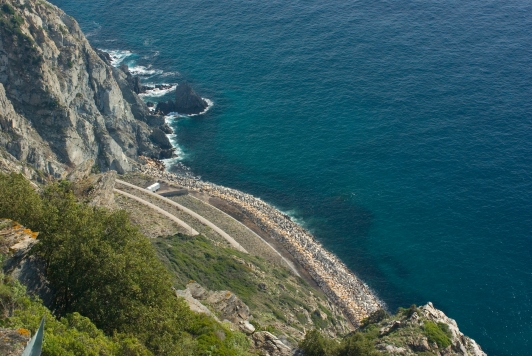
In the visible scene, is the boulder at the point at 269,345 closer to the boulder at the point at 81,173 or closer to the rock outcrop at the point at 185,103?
the boulder at the point at 81,173

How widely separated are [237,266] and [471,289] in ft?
138

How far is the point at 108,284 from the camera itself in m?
45.4

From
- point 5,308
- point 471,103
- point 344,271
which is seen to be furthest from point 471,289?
point 5,308

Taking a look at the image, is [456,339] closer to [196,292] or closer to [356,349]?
[356,349]

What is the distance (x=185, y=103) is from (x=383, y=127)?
51996mm

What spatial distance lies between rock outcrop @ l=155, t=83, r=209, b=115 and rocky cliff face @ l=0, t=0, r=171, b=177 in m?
21.2

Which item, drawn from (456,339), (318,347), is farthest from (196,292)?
(456,339)

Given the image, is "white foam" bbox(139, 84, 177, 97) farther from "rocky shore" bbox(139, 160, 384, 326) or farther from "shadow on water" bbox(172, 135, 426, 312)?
"rocky shore" bbox(139, 160, 384, 326)

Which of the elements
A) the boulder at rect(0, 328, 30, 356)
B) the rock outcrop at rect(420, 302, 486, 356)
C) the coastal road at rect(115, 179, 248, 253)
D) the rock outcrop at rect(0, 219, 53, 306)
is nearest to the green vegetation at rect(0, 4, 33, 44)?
the coastal road at rect(115, 179, 248, 253)

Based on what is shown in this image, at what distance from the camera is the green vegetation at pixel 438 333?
67.4m

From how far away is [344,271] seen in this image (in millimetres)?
106688

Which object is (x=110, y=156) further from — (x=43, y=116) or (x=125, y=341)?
(x=125, y=341)

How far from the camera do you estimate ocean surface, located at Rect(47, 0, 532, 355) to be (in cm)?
10531

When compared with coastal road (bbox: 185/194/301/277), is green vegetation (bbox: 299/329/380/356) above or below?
above
